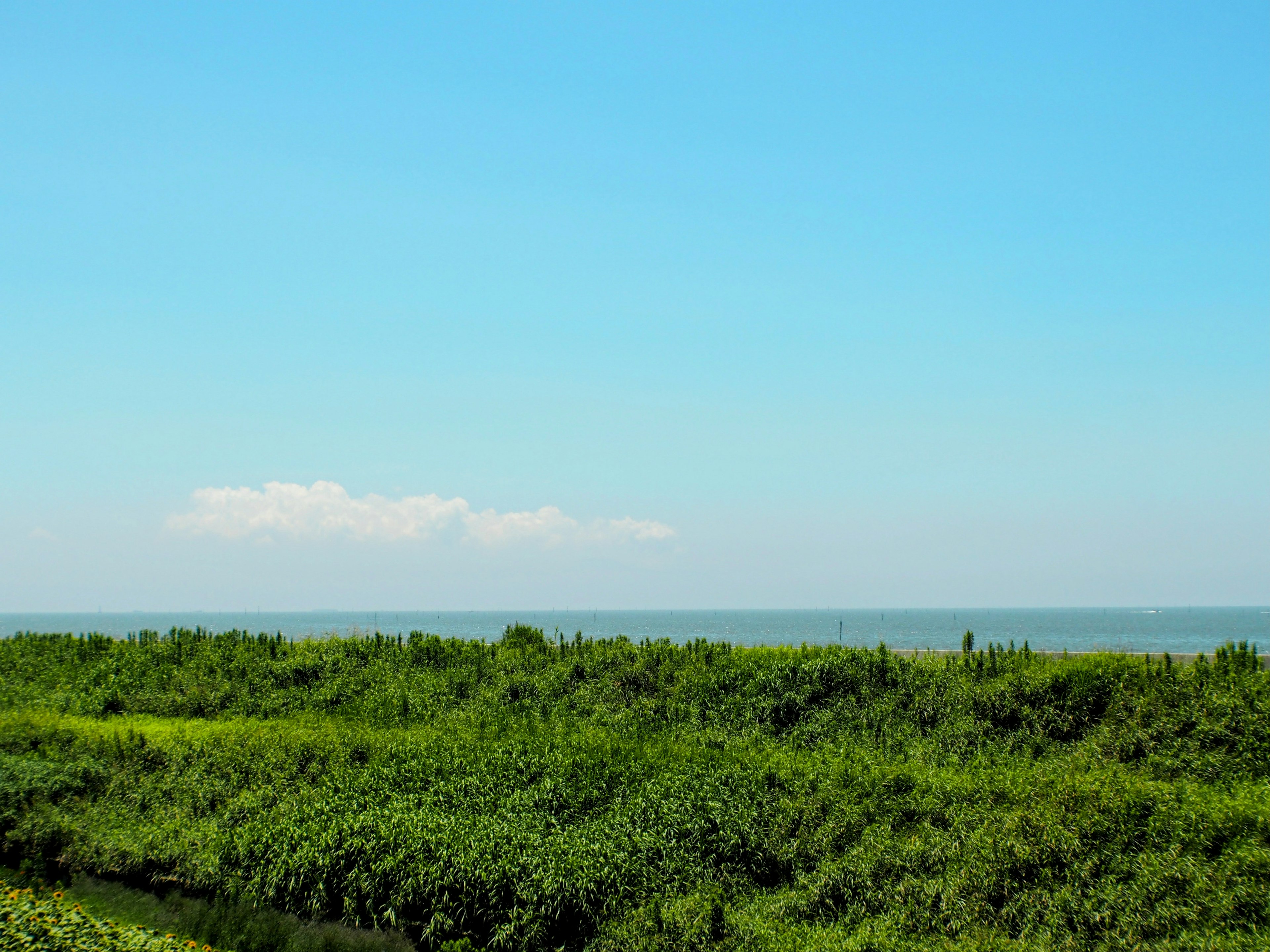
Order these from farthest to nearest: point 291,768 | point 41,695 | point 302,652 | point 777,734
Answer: point 302,652
point 41,695
point 777,734
point 291,768

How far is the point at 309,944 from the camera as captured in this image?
1218 centimetres

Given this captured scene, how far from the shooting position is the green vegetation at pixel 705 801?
38.6ft

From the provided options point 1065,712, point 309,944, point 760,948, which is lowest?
point 309,944

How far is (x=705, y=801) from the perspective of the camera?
14.5 m

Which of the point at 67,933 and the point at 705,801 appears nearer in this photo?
the point at 67,933

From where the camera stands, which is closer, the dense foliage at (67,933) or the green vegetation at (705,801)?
A: the dense foliage at (67,933)

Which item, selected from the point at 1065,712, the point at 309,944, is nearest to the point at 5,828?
the point at 309,944

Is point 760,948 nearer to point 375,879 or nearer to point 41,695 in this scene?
point 375,879

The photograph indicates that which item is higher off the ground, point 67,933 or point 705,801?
point 705,801

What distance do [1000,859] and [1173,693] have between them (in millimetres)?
8290

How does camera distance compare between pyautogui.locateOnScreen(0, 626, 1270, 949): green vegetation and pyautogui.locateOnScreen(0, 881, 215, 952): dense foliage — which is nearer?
pyautogui.locateOnScreen(0, 881, 215, 952): dense foliage

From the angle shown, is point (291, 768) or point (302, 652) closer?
point (291, 768)

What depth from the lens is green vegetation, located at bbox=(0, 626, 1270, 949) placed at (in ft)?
38.6

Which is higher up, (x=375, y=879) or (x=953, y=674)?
(x=953, y=674)
